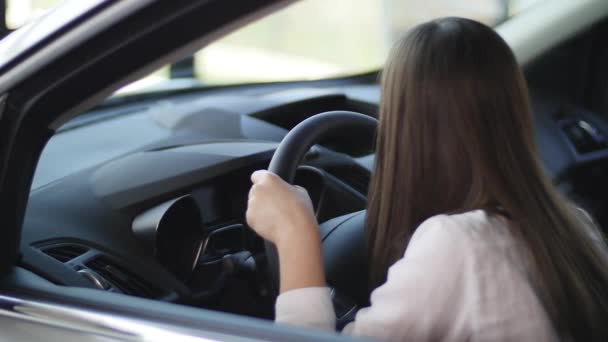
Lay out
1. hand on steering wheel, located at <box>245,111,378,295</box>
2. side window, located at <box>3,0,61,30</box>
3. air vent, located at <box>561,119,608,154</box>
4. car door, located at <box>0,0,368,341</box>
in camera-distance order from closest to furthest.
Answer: car door, located at <box>0,0,368,341</box>, hand on steering wheel, located at <box>245,111,378,295</box>, side window, located at <box>3,0,61,30</box>, air vent, located at <box>561,119,608,154</box>

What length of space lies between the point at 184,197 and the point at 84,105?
0.67 m

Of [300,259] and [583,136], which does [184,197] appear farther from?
[583,136]

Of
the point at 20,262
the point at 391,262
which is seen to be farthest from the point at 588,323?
Result: the point at 20,262

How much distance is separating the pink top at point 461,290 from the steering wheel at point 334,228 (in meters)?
0.43

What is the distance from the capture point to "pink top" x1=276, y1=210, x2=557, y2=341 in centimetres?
120

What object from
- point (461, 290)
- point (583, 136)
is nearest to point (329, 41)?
point (583, 136)

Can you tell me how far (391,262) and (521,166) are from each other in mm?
330

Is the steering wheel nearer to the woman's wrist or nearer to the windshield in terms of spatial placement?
the woman's wrist

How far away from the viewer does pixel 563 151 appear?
3.59m

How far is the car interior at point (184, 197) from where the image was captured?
5.79 ft

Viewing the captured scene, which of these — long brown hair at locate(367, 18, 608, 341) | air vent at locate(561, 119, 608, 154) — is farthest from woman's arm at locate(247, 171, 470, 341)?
air vent at locate(561, 119, 608, 154)

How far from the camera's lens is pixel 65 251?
1.74 metres

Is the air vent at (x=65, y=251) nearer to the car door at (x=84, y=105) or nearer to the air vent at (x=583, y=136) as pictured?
the car door at (x=84, y=105)

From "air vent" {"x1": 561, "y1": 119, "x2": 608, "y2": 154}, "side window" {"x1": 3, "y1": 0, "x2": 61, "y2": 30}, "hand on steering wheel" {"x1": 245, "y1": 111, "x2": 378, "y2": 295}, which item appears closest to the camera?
"hand on steering wheel" {"x1": 245, "y1": 111, "x2": 378, "y2": 295}
